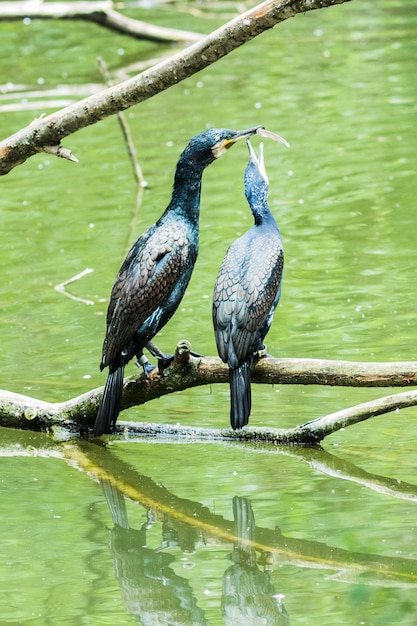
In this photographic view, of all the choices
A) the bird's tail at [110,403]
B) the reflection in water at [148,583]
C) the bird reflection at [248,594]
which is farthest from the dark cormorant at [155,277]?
the bird reflection at [248,594]

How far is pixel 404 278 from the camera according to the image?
8.45 meters

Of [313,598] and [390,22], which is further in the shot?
[390,22]

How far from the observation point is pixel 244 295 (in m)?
5.42

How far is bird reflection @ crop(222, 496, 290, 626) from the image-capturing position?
4.34m

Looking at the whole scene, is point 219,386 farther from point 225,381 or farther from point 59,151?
point 59,151

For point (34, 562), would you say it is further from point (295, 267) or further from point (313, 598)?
point (295, 267)

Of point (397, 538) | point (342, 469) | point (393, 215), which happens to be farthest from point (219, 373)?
point (393, 215)

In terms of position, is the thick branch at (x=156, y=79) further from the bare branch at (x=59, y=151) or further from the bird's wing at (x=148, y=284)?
the bird's wing at (x=148, y=284)

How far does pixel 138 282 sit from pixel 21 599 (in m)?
1.63

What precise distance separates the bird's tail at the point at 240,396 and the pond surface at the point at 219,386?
1.25 feet

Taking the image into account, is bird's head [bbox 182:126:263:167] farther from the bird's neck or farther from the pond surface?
the pond surface

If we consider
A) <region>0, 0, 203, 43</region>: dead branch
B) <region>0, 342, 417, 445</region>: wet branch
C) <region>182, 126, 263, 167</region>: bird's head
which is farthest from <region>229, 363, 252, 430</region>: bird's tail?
<region>0, 0, 203, 43</region>: dead branch

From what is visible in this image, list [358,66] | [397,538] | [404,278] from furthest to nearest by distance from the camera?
1. [358,66]
2. [404,278]
3. [397,538]

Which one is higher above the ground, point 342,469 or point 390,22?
point 390,22
